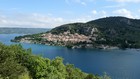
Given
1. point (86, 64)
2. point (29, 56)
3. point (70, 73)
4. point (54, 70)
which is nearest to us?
point (54, 70)

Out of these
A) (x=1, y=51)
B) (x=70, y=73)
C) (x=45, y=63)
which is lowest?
(x=70, y=73)

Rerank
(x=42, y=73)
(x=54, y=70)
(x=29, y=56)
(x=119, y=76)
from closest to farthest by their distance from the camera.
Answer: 1. (x=42, y=73)
2. (x=54, y=70)
3. (x=29, y=56)
4. (x=119, y=76)

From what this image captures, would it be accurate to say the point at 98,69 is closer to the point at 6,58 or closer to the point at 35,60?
the point at 35,60

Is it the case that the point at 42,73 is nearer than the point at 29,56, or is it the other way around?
the point at 42,73

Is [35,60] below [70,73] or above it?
above

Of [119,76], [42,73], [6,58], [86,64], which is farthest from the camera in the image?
[86,64]

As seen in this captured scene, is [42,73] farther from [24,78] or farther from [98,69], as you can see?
[98,69]

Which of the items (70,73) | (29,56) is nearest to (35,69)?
(29,56)

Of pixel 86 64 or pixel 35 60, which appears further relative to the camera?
pixel 86 64

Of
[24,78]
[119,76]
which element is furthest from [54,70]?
[119,76]
